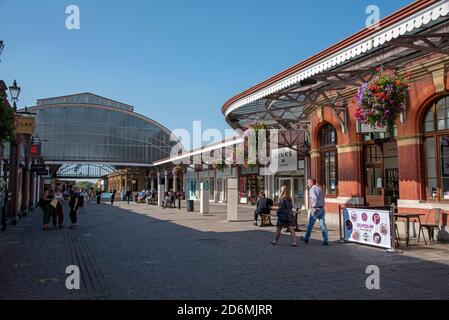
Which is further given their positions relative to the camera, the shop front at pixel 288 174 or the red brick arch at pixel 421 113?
the shop front at pixel 288 174

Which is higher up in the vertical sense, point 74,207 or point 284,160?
point 284,160

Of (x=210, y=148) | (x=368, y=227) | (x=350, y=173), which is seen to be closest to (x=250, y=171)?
(x=210, y=148)

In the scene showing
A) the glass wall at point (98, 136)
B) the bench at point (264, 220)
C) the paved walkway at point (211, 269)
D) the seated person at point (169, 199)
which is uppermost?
the glass wall at point (98, 136)

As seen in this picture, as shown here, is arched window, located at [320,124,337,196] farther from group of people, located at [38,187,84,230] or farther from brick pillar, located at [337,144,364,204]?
group of people, located at [38,187,84,230]

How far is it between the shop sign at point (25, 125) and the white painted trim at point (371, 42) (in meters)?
8.88

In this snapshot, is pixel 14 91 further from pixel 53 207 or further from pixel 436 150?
pixel 436 150

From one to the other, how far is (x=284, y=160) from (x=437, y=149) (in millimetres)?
15508

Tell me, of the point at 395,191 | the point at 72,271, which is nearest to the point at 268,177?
the point at 395,191

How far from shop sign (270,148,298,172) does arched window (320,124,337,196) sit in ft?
28.6

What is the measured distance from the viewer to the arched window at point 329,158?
51.1 feet

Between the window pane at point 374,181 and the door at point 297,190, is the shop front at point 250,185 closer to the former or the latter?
the door at point 297,190

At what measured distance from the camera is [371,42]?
891 cm

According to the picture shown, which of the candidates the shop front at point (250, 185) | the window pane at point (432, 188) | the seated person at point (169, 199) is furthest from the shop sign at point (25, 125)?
the shop front at point (250, 185)
